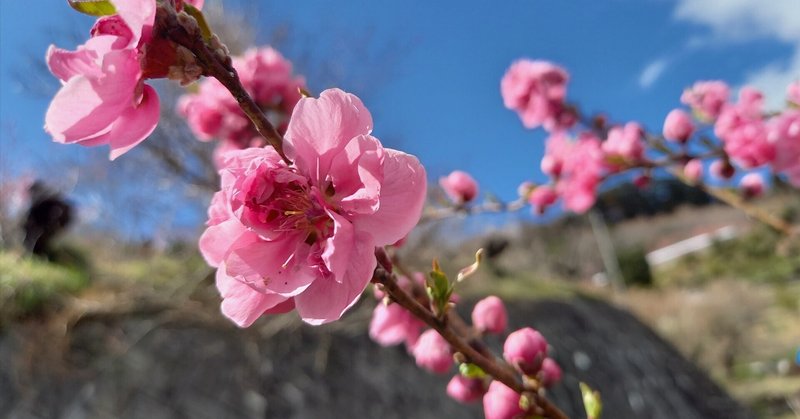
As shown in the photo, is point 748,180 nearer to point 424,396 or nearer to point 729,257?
point 424,396

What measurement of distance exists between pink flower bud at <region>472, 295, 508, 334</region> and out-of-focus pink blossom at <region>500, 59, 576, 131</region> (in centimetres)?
85

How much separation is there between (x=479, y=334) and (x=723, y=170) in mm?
674

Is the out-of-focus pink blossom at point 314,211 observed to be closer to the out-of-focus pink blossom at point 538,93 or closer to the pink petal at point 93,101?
the pink petal at point 93,101

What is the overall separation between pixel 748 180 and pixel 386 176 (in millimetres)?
1180

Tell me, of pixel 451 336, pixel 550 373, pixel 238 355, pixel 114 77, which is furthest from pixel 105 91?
pixel 238 355

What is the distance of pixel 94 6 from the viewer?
30 cm

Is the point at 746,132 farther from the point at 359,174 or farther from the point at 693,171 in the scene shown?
the point at 359,174

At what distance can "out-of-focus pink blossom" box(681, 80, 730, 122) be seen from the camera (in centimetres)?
116

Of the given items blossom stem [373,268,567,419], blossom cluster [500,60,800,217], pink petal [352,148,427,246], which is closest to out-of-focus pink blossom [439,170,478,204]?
blossom cluster [500,60,800,217]

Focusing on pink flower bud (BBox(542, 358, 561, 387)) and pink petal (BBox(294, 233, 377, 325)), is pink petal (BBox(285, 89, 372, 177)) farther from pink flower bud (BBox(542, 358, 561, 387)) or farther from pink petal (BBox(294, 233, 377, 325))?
pink flower bud (BBox(542, 358, 561, 387))

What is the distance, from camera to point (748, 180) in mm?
1212

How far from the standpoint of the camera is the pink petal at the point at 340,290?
289 mm

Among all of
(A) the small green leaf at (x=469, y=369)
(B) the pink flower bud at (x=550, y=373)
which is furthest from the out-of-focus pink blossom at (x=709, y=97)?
(A) the small green leaf at (x=469, y=369)

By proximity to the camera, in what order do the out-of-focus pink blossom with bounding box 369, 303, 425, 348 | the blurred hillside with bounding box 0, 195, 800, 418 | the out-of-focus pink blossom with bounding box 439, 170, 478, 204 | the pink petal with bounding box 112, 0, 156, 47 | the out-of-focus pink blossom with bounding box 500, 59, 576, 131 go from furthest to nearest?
the blurred hillside with bounding box 0, 195, 800, 418 → the out-of-focus pink blossom with bounding box 500, 59, 576, 131 → the out-of-focus pink blossom with bounding box 439, 170, 478, 204 → the out-of-focus pink blossom with bounding box 369, 303, 425, 348 → the pink petal with bounding box 112, 0, 156, 47
